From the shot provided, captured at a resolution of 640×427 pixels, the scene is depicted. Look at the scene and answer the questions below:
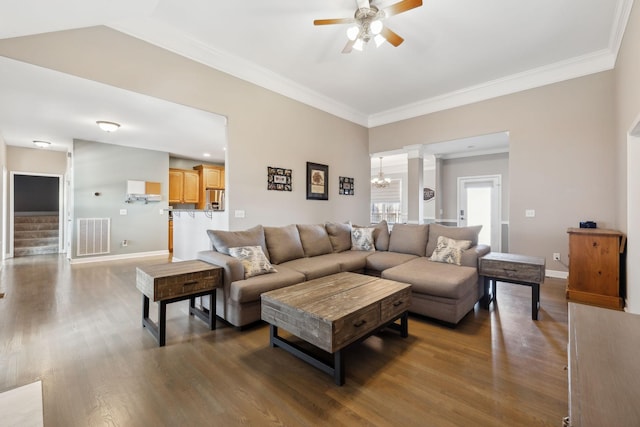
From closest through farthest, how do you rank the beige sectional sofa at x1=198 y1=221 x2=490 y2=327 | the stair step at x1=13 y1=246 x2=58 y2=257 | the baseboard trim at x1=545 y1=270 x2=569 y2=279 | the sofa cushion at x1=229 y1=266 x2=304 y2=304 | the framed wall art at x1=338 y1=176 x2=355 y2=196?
the sofa cushion at x1=229 y1=266 x2=304 y2=304 → the beige sectional sofa at x1=198 y1=221 x2=490 y2=327 → the baseboard trim at x1=545 y1=270 x2=569 y2=279 → the framed wall art at x1=338 y1=176 x2=355 y2=196 → the stair step at x1=13 y1=246 x2=58 y2=257

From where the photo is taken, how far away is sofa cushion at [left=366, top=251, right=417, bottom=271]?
3.53 m

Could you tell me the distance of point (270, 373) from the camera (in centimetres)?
191

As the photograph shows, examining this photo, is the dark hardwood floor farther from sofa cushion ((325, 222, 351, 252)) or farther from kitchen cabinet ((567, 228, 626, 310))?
sofa cushion ((325, 222, 351, 252))

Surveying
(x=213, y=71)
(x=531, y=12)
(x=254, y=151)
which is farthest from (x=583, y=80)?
(x=213, y=71)

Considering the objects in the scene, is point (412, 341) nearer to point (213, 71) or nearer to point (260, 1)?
point (260, 1)

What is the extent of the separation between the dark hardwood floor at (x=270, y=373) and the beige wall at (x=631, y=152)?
0.79m

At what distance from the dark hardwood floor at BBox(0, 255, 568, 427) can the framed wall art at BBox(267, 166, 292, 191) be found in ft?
7.31

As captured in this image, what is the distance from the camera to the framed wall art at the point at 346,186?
221 inches

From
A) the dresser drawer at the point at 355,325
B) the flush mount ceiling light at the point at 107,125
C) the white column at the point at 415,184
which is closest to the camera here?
the dresser drawer at the point at 355,325

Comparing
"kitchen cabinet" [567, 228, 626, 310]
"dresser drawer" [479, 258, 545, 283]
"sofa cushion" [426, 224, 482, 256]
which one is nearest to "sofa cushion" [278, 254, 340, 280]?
"sofa cushion" [426, 224, 482, 256]

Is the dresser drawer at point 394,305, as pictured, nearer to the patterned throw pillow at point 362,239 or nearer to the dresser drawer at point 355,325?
the dresser drawer at point 355,325

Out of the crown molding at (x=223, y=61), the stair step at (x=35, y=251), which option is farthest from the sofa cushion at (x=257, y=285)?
the stair step at (x=35, y=251)

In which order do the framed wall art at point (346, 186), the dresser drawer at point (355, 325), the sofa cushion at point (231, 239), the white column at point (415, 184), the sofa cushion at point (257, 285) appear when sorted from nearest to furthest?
the dresser drawer at point (355, 325) < the sofa cushion at point (257, 285) < the sofa cushion at point (231, 239) < the framed wall art at point (346, 186) < the white column at point (415, 184)

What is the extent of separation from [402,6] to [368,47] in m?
1.19
